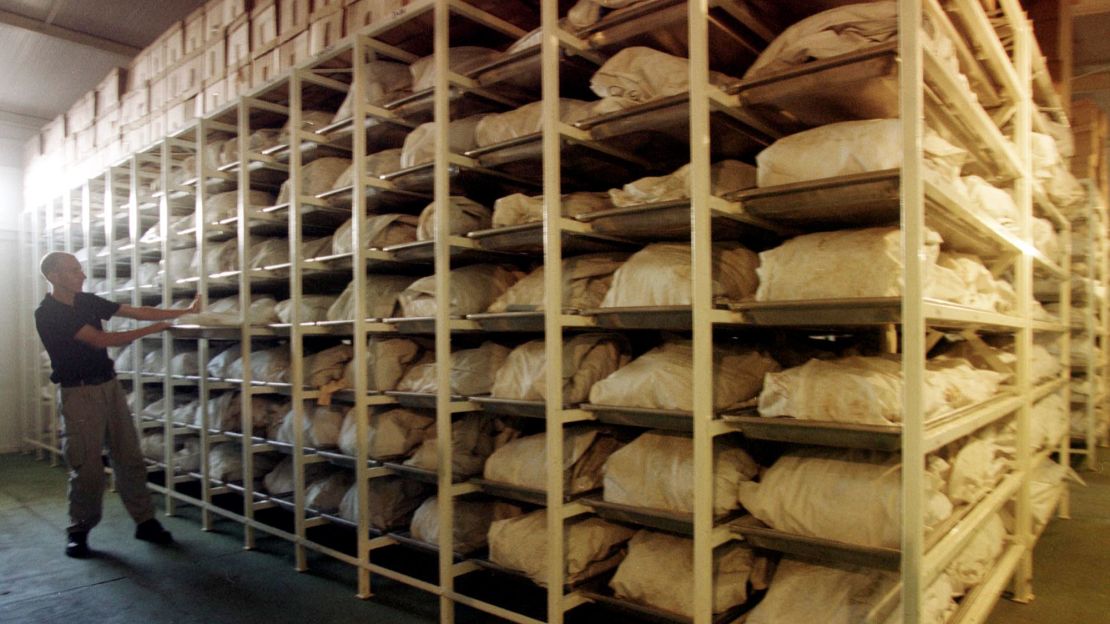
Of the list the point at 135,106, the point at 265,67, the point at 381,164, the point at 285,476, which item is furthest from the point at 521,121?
the point at 135,106

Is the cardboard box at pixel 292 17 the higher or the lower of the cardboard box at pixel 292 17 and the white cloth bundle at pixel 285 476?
the higher

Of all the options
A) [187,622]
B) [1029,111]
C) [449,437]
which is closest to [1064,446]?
[1029,111]

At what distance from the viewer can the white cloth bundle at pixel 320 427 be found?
12.6ft

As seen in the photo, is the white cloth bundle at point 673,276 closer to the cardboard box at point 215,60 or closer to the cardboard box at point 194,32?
the cardboard box at point 215,60

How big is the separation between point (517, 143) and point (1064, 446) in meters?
4.16

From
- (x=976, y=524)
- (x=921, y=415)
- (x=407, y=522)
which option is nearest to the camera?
(x=921, y=415)

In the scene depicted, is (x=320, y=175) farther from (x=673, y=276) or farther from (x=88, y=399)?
(x=673, y=276)

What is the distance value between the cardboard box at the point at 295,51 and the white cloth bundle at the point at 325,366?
1615mm

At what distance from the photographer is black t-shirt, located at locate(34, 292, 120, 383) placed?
13.8 ft

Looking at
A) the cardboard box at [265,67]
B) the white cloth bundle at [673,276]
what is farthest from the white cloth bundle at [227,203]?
the white cloth bundle at [673,276]

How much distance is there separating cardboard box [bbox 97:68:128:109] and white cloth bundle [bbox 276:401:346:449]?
3845 millimetres

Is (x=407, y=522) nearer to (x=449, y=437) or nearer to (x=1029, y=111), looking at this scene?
(x=449, y=437)

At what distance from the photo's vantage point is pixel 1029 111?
130 inches

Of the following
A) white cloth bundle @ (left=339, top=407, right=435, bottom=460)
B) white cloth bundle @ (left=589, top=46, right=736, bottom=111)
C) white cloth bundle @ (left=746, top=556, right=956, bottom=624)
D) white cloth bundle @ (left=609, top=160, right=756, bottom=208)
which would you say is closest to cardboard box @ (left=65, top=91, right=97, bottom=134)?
white cloth bundle @ (left=339, top=407, right=435, bottom=460)
